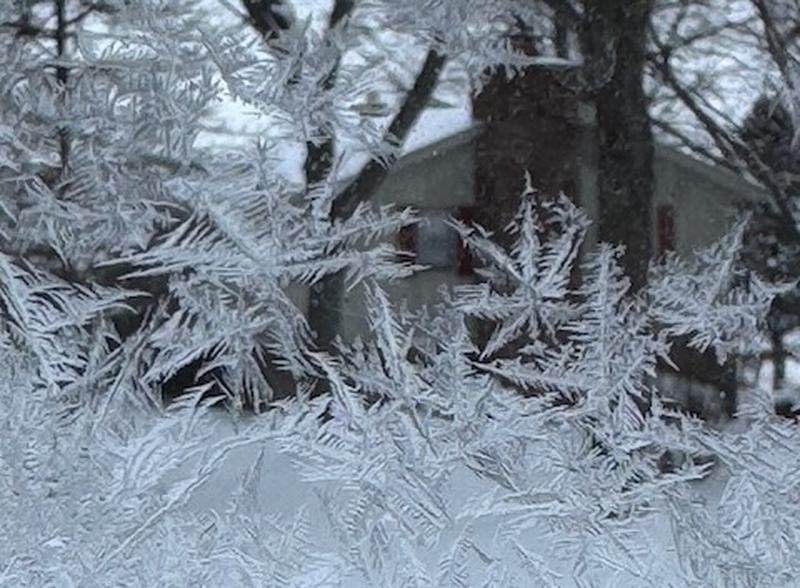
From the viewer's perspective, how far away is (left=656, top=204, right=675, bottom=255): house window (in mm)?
2016

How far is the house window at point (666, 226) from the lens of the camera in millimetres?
2016

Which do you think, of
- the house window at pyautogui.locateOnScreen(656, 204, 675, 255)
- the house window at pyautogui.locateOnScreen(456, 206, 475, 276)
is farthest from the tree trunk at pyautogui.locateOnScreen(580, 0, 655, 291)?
the house window at pyautogui.locateOnScreen(456, 206, 475, 276)

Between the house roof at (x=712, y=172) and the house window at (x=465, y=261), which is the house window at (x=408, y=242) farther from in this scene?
the house roof at (x=712, y=172)

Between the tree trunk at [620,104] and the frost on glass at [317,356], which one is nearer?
the frost on glass at [317,356]

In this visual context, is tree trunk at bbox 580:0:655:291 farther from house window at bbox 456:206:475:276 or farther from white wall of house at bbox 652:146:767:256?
house window at bbox 456:206:475:276

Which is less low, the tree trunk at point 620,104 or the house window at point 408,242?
the tree trunk at point 620,104

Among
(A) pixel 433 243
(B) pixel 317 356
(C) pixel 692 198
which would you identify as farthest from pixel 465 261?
(C) pixel 692 198

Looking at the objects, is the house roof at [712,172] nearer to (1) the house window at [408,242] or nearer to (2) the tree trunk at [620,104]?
(2) the tree trunk at [620,104]

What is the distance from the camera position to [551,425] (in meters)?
1.94

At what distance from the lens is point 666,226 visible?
2021mm

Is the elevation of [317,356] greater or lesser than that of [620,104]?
lesser

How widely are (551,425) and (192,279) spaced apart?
64cm

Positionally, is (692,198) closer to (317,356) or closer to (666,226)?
(666,226)

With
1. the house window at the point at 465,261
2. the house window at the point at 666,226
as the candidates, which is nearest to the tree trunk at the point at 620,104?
the house window at the point at 666,226
